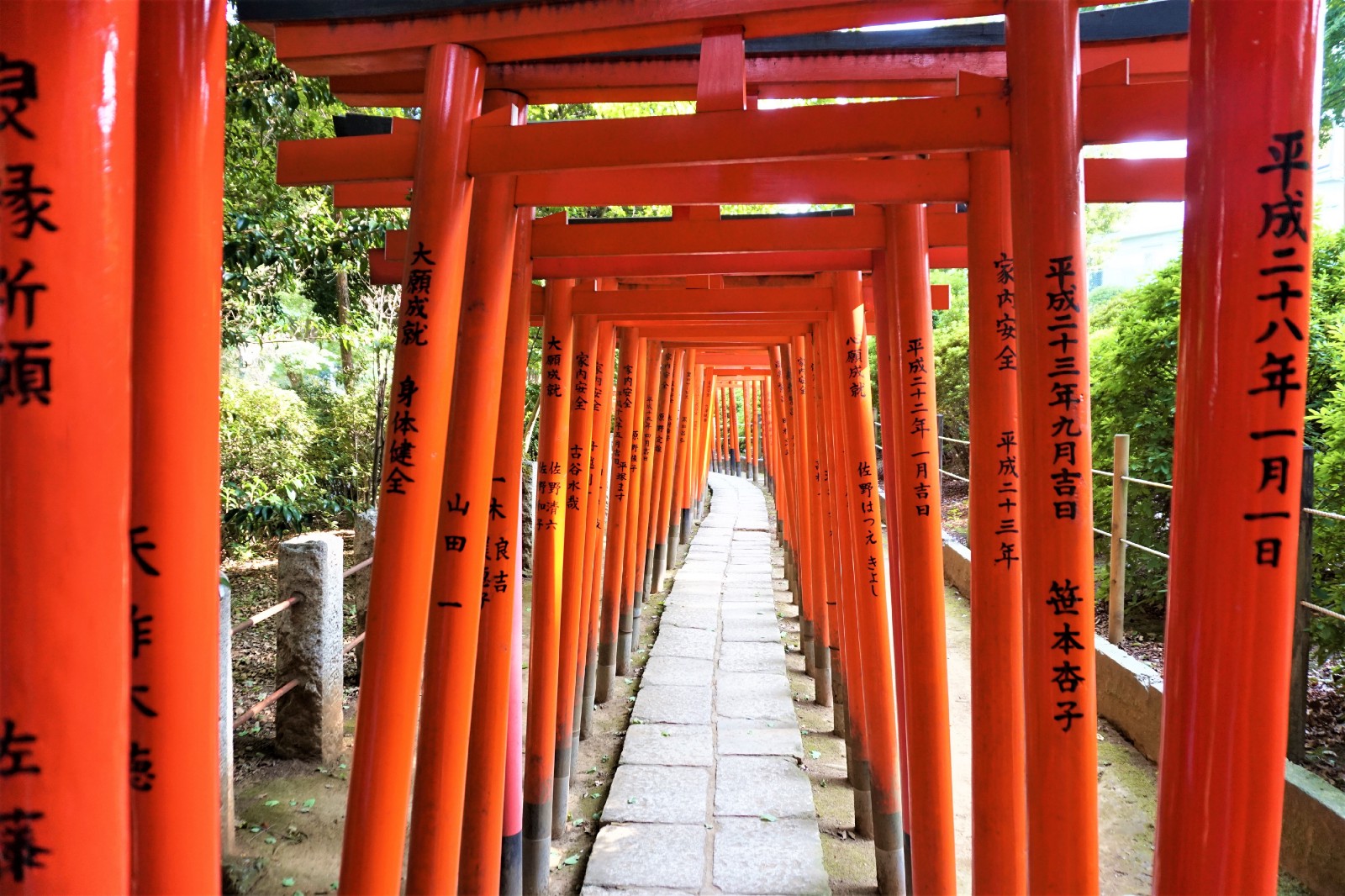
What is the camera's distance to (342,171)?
112 inches

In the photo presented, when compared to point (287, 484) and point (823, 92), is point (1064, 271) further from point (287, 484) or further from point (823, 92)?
point (287, 484)

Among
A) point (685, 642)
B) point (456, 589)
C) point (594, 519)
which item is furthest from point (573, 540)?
point (685, 642)

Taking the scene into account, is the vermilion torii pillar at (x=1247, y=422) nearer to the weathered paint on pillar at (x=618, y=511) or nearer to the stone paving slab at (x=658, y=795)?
the stone paving slab at (x=658, y=795)

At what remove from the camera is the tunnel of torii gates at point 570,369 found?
109cm

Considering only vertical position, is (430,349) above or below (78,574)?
above

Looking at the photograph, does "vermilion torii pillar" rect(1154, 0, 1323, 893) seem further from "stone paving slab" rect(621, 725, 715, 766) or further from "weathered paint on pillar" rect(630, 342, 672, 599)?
"weathered paint on pillar" rect(630, 342, 672, 599)

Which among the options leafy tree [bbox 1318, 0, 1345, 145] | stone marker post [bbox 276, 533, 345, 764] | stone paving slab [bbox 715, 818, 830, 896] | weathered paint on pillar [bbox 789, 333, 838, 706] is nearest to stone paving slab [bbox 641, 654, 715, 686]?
weathered paint on pillar [bbox 789, 333, 838, 706]

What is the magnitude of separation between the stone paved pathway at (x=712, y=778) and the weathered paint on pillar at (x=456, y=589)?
1785mm

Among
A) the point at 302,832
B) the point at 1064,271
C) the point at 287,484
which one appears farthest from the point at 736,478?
the point at 1064,271

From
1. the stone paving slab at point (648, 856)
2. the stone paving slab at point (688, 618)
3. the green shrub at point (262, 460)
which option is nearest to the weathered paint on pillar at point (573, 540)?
the stone paving slab at point (648, 856)

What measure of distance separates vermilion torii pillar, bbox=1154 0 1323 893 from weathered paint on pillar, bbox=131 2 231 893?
162 centimetres

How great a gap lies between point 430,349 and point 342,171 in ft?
2.58

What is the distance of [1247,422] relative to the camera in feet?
4.88

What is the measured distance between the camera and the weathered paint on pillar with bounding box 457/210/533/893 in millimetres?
3381
